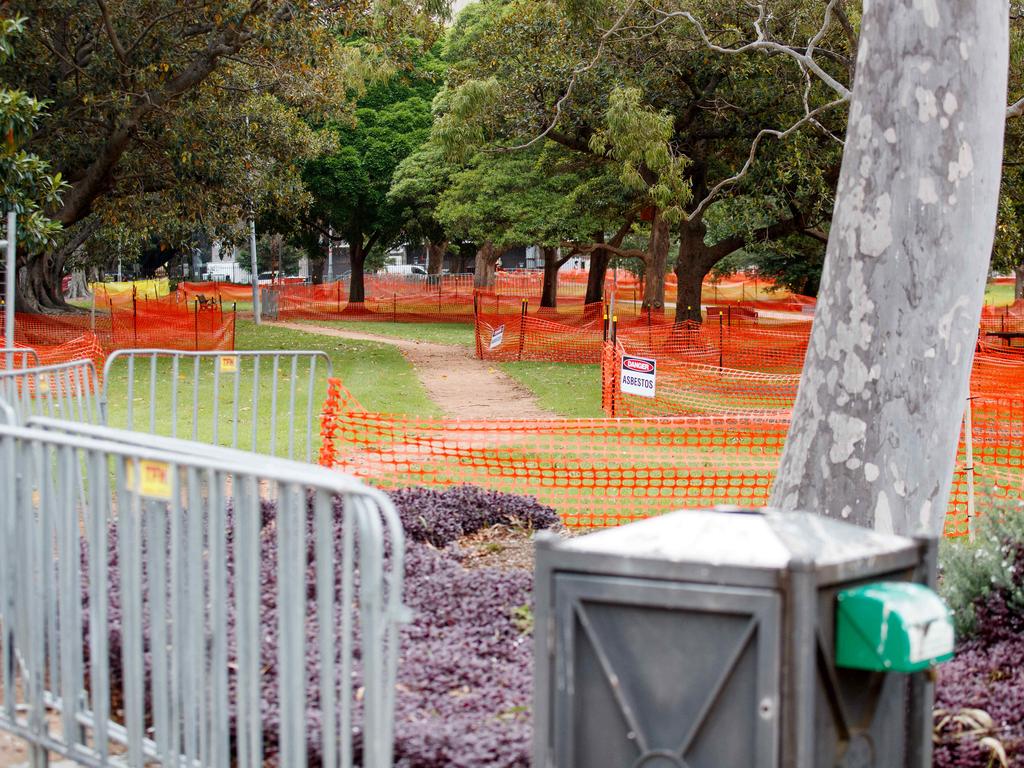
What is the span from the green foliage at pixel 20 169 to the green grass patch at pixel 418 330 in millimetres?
18203

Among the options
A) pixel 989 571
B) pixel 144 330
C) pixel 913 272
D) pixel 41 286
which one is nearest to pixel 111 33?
pixel 144 330

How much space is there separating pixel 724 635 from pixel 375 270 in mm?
78384

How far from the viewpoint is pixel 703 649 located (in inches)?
121

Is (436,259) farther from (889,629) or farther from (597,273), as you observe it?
(889,629)

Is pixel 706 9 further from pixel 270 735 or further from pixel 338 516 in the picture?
pixel 270 735

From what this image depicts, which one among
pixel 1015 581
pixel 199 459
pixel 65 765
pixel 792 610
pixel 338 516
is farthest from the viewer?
pixel 338 516

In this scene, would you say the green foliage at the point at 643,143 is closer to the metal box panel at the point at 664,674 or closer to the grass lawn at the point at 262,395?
the grass lawn at the point at 262,395

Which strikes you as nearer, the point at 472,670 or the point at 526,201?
the point at 472,670

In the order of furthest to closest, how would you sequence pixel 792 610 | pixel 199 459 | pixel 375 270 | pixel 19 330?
pixel 375 270 → pixel 19 330 → pixel 199 459 → pixel 792 610

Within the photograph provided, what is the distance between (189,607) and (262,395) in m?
15.6

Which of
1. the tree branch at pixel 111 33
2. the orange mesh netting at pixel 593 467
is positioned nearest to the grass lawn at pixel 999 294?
the tree branch at pixel 111 33

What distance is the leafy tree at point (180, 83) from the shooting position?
2120 cm

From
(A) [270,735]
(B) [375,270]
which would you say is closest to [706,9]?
(A) [270,735]

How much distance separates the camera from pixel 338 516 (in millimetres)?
7805
